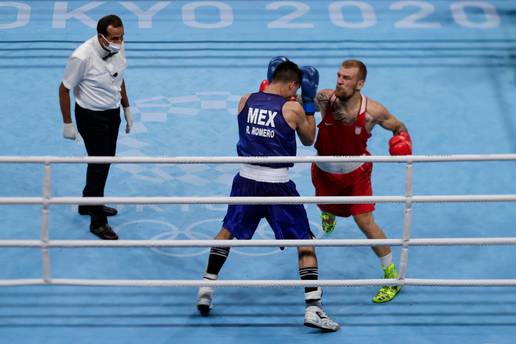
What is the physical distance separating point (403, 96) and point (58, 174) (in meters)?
3.17

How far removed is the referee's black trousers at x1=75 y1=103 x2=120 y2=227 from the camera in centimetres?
666

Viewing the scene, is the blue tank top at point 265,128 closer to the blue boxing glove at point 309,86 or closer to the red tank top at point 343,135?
the blue boxing glove at point 309,86

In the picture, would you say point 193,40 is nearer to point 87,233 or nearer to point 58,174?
point 58,174

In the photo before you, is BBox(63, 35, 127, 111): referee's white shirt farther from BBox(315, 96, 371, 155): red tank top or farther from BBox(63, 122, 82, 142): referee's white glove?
BBox(315, 96, 371, 155): red tank top

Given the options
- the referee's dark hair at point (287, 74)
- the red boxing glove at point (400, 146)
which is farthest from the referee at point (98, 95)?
the red boxing glove at point (400, 146)

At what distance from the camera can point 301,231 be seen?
5.93 metres

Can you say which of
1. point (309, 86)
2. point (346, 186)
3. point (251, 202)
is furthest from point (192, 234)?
point (309, 86)

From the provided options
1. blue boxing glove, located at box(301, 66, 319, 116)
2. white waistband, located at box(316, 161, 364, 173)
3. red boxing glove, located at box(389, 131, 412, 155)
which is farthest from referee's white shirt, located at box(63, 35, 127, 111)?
red boxing glove, located at box(389, 131, 412, 155)

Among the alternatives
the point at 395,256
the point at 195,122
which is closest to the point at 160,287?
the point at 395,256

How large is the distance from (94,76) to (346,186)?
1.83 meters

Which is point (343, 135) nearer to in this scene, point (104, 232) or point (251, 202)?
point (251, 202)

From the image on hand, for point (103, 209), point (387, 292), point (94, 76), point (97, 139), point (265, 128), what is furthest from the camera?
point (103, 209)

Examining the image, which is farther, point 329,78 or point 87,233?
point 329,78

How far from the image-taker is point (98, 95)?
6.61 m
